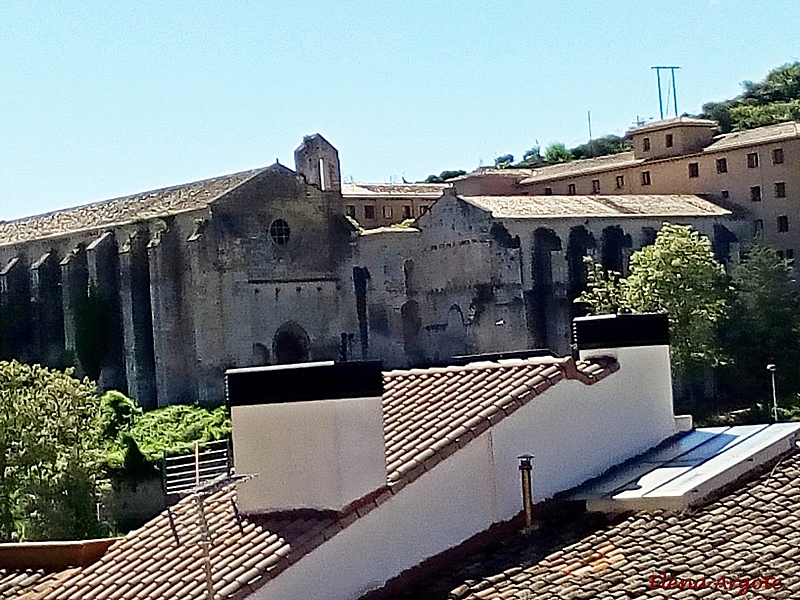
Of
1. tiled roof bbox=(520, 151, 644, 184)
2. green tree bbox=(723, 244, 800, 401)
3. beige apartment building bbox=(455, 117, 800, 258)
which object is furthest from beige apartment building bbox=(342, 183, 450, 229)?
green tree bbox=(723, 244, 800, 401)

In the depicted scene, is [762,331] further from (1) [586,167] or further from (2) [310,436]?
(2) [310,436]

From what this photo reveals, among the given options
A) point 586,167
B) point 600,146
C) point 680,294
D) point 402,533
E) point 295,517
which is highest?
point 600,146

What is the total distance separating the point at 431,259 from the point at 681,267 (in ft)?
32.0

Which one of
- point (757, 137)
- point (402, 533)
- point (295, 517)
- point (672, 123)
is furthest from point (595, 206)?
point (295, 517)

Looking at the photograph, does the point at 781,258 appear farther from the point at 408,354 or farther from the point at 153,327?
the point at 153,327

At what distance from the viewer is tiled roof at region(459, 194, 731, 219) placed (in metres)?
47.4

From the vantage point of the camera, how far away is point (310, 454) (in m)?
7.60

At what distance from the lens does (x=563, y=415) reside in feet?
29.2

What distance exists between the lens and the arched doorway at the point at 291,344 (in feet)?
158

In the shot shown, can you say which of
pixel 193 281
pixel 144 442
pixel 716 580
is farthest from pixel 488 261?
pixel 716 580

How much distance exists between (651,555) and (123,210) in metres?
45.5

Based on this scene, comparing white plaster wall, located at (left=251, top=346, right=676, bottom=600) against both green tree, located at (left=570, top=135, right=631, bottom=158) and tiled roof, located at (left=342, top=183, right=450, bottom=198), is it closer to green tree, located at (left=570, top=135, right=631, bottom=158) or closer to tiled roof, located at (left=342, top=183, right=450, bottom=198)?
tiled roof, located at (left=342, top=183, right=450, bottom=198)

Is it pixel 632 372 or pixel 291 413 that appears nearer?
pixel 291 413

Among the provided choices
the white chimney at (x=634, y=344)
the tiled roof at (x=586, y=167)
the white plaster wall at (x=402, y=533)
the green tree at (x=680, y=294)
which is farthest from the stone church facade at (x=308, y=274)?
the white plaster wall at (x=402, y=533)
